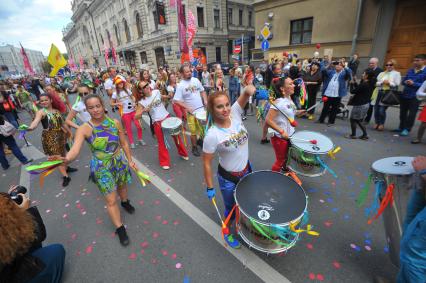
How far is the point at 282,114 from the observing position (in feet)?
10.8

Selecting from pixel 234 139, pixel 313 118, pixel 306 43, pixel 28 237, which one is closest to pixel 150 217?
pixel 28 237

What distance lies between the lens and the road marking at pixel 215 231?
7.52 ft

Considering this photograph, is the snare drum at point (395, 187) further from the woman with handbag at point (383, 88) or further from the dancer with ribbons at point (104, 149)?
the woman with handbag at point (383, 88)

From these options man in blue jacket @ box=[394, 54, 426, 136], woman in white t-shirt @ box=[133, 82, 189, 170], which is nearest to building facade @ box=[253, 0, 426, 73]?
man in blue jacket @ box=[394, 54, 426, 136]

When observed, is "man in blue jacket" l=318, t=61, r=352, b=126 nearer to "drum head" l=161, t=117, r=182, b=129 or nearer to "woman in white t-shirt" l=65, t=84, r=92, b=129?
"drum head" l=161, t=117, r=182, b=129

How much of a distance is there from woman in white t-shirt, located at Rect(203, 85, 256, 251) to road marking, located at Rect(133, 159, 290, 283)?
0.17 metres

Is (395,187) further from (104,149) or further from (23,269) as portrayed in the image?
(23,269)

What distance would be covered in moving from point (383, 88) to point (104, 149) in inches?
286

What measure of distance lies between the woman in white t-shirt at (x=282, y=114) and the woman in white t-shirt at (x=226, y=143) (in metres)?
0.94

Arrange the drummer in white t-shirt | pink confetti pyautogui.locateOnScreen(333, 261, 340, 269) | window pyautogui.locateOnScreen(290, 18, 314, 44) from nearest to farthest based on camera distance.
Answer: pink confetti pyautogui.locateOnScreen(333, 261, 340, 269), the drummer in white t-shirt, window pyautogui.locateOnScreen(290, 18, 314, 44)

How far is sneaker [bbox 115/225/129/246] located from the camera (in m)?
2.81

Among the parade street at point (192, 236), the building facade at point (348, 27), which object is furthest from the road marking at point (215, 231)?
the building facade at point (348, 27)

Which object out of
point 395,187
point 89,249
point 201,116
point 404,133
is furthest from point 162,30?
point 395,187

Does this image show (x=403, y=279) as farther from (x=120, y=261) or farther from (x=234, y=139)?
(x=120, y=261)
